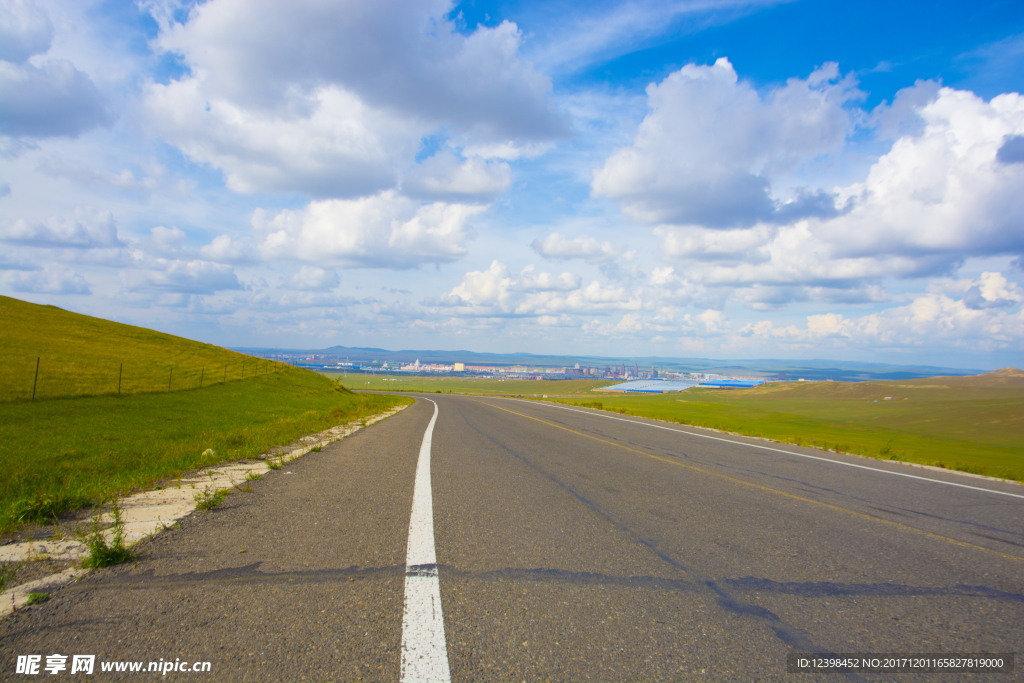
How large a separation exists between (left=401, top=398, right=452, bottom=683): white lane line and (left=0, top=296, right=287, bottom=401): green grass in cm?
2244

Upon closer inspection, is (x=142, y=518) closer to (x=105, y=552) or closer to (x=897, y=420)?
(x=105, y=552)

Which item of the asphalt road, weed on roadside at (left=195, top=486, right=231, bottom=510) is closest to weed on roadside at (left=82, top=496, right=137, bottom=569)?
the asphalt road

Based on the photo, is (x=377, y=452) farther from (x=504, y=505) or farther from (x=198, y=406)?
(x=198, y=406)

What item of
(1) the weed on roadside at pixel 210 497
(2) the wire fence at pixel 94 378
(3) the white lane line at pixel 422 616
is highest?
(2) the wire fence at pixel 94 378

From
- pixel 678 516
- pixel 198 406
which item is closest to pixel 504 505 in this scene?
pixel 678 516

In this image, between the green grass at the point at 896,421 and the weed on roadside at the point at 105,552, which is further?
the green grass at the point at 896,421

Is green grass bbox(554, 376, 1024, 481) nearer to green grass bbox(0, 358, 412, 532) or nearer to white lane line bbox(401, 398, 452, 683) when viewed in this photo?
white lane line bbox(401, 398, 452, 683)

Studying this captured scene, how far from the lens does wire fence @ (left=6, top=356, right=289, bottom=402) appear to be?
67.3 ft

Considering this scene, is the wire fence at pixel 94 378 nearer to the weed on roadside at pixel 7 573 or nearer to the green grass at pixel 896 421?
the weed on roadside at pixel 7 573

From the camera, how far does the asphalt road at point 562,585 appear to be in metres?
3.04

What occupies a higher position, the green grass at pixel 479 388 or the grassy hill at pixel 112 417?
the grassy hill at pixel 112 417

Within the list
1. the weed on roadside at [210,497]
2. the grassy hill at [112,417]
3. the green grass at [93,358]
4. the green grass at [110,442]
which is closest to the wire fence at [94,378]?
the green grass at [93,358]

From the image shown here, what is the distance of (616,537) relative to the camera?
5.46m

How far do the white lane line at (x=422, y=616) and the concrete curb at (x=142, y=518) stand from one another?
2608 millimetres
